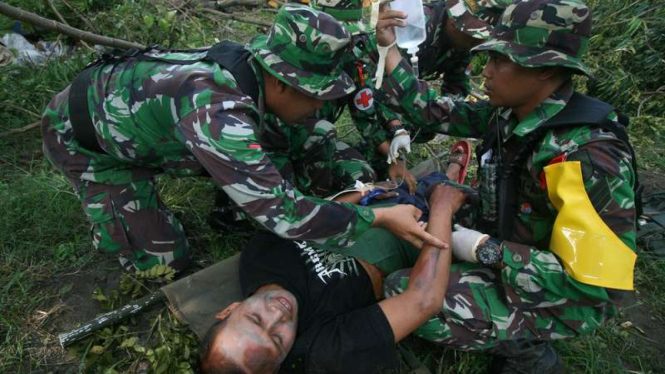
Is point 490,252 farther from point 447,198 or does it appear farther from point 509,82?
point 509,82

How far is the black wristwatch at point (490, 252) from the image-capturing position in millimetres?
2432

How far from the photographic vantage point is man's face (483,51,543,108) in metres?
2.33

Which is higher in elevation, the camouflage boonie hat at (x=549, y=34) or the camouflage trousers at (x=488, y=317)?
the camouflage boonie hat at (x=549, y=34)

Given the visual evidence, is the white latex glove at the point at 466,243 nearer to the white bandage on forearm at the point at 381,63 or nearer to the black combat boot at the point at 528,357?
the black combat boot at the point at 528,357

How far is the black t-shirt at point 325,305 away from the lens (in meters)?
2.37

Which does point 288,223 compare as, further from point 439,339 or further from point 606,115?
point 606,115

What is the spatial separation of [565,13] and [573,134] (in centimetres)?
54

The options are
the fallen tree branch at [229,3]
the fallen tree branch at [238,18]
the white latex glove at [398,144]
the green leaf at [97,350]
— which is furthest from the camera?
the fallen tree branch at [229,3]

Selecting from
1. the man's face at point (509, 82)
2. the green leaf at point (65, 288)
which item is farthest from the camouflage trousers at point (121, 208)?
the man's face at point (509, 82)

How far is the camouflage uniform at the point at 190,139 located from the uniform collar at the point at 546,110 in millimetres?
876

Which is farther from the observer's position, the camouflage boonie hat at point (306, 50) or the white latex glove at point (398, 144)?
the white latex glove at point (398, 144)

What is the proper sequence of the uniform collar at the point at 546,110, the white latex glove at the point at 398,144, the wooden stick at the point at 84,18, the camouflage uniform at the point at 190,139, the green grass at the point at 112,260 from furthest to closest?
the wooden stick at the point at 84,18, the white latex glove at the point at 398,144, the green grass at the point at 112,260, the uniform collar at the point at 546,110, the camouflage uniform at the point at 190,139

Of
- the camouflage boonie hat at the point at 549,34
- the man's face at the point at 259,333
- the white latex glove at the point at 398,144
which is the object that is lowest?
the man's face at the point at 259,333

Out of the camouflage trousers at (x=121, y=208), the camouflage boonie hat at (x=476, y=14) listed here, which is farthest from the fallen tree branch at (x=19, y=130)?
the camouflage boonie hat at (x=476, y=14)
